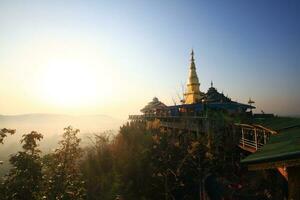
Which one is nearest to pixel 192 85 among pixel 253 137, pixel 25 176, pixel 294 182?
pixel 253 137

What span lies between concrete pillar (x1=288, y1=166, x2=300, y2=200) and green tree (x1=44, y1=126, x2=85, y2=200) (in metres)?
7.71

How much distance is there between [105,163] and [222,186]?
1267 centimetres

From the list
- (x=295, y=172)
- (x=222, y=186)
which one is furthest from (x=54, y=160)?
(x=222, y=186)

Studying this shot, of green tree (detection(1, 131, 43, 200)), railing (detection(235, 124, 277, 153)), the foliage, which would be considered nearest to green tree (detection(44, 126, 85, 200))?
green tree (detection(1, 131, 43, 200))

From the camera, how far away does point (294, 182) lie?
214 inches

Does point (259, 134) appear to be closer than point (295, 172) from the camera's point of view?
No

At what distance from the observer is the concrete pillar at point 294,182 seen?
17.6ft

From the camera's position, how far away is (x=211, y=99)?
108 ft

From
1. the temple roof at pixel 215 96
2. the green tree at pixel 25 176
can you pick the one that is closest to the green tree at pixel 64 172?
the green tree at pixel 25 176

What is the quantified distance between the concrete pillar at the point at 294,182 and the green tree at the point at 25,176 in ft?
24.2

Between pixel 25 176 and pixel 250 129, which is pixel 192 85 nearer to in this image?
pixel 250 129

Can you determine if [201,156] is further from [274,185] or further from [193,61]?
[193,61]

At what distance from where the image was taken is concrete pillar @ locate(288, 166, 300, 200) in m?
5.38

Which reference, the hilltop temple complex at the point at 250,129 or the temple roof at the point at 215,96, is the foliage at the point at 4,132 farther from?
the temple roof at the point at 215,96
